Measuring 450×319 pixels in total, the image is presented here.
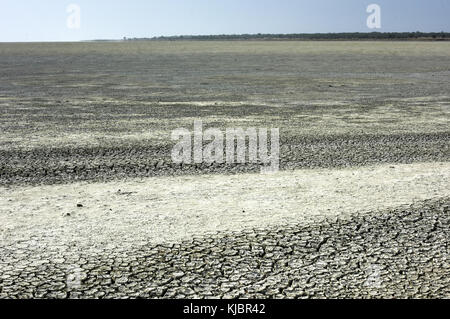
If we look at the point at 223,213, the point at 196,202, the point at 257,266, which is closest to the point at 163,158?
the point at 196,202

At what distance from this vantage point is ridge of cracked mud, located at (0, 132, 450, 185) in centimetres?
597

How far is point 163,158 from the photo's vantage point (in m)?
6.74

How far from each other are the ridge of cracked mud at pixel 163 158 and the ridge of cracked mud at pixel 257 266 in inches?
79.3

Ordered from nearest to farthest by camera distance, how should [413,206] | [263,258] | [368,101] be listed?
[263,258], [413,206], [368,101]

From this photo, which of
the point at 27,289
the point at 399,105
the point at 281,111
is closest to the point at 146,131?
the point at 281,111

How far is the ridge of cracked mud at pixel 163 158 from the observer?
235 inches

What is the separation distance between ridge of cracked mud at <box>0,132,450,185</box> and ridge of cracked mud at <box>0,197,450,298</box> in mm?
2013

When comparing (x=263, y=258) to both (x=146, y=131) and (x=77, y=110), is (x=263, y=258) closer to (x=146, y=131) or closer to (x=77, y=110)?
(x=146, y=131)

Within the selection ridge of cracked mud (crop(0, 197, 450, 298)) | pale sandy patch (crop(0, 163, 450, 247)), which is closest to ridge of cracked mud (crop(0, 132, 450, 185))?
pale sandy patch (crop(0, 163, 450, 247))

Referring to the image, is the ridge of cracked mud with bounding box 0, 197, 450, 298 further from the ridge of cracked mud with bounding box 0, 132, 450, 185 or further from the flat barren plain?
the ridge of cracked mud with bounding box 0, 132, 450, 185

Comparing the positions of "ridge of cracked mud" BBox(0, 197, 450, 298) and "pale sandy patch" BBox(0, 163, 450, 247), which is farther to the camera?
"pale sandy patch" BBox(0, 163, 450, 247)

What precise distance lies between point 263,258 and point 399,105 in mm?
9857

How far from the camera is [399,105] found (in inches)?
492

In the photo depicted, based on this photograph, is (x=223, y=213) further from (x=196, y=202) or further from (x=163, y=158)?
(x=163, y=158)
